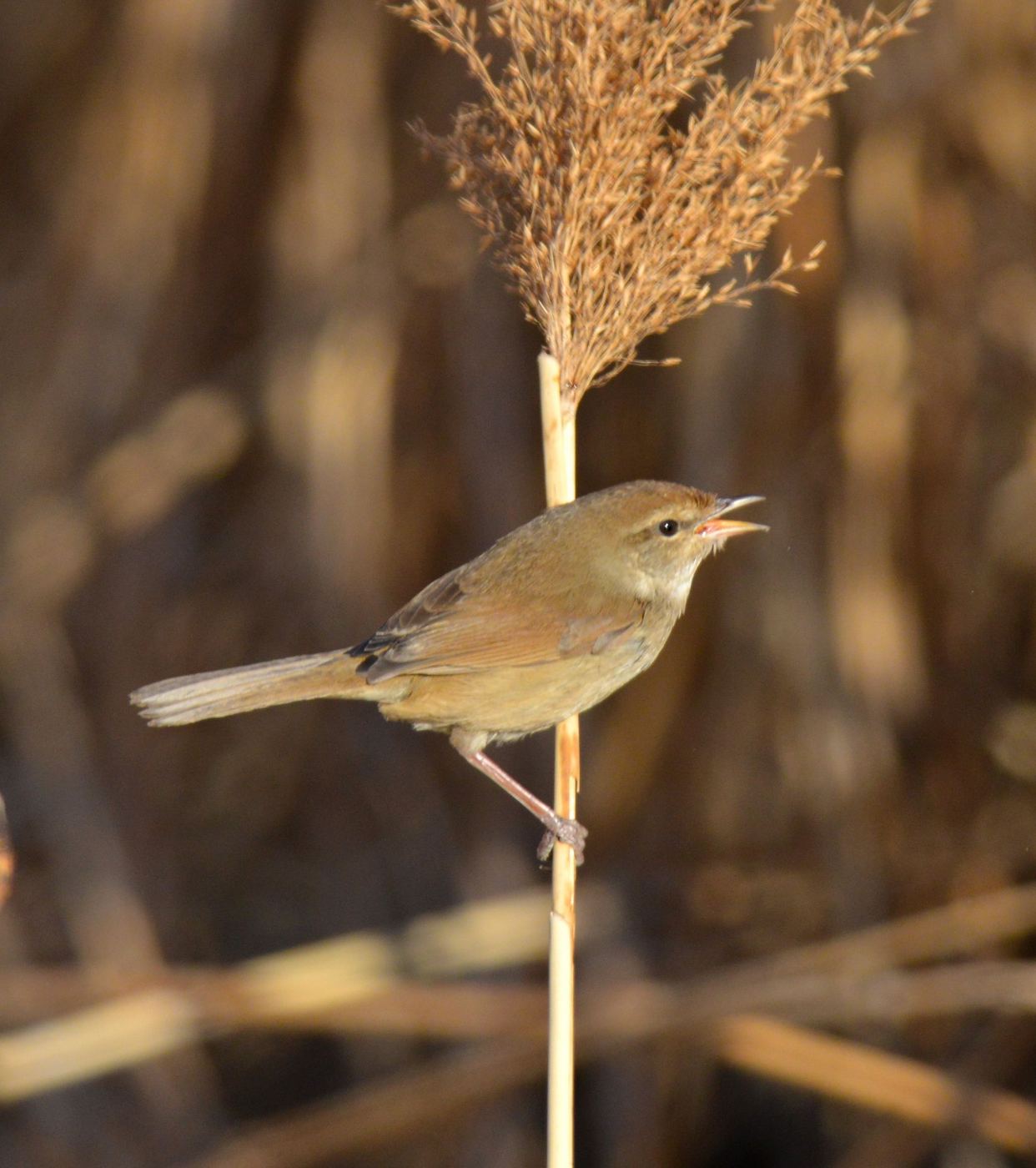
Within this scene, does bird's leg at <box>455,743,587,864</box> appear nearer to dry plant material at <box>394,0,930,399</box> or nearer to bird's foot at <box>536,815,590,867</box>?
bird's foot at <box>536,815,590,867</box>

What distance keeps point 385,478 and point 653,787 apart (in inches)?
53.5

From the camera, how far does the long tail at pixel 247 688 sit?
2477 mm

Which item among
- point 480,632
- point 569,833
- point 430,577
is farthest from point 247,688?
point 430,577

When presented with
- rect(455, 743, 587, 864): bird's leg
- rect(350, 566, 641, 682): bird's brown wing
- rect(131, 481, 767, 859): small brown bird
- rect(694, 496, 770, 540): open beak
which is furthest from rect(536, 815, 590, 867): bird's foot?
rect(694, 496, 770, 540): open beak

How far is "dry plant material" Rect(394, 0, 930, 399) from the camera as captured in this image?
204cm

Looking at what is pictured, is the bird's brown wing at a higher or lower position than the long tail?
higher

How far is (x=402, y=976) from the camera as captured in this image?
4.05 metres

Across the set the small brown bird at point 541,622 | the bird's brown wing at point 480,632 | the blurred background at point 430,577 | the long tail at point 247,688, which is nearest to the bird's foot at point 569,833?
the small brown bird at point 541,622

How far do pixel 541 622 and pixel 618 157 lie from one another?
3.29 ft

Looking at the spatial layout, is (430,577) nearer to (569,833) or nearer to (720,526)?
(720,526)

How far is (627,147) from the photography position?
2.08 metres

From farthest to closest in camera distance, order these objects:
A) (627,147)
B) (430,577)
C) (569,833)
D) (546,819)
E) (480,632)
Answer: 1. (430,577)
2. (480,632)
3. (546,819)
4. (569,833)
5. (627,147)

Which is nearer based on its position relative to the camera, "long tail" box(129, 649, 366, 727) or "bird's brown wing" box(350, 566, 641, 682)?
"long tail" box(129, 649, 366, 727)

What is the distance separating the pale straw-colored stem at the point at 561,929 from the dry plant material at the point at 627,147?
13cm
